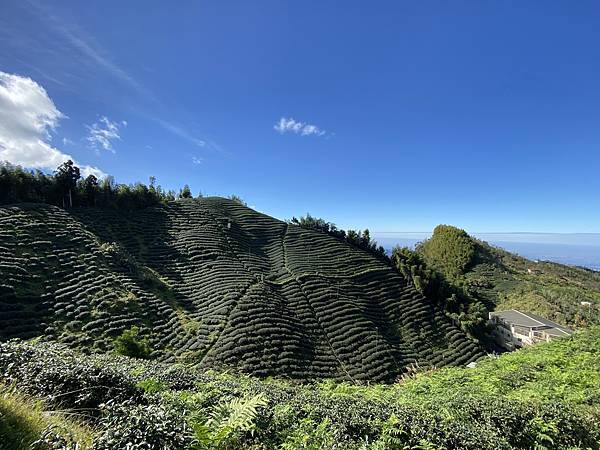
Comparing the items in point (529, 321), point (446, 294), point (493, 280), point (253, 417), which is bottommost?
point (529, 321)

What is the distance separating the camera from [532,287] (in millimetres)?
48531

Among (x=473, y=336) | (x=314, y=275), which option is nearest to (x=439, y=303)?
(x=473, y=336)

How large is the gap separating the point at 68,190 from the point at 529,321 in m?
70.6

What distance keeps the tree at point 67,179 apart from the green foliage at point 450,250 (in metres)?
67.3

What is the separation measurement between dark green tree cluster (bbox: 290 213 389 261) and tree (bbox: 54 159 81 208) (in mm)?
40676

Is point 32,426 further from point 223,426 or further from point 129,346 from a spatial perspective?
point 129,346

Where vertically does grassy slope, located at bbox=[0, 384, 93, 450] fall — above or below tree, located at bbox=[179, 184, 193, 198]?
below

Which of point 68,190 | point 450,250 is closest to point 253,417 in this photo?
point 68,190

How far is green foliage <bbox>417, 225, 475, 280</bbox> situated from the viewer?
62125 millimetres

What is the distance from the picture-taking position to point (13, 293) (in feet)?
80.6

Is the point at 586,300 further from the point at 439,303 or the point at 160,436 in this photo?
the point at 160,436

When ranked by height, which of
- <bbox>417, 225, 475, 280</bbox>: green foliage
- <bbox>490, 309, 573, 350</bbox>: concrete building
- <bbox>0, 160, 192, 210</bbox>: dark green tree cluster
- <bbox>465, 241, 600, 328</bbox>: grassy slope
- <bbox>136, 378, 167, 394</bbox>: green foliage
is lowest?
<bbox>490, 309, 573, 350</bbox>: concrete building

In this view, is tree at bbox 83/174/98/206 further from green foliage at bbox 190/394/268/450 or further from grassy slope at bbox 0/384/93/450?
green foliage at bbox 190/394/268/450

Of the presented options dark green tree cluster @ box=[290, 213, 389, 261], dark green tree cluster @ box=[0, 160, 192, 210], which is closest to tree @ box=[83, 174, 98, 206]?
dark green tree cluster @ box=[0, 160, 192, 210]
